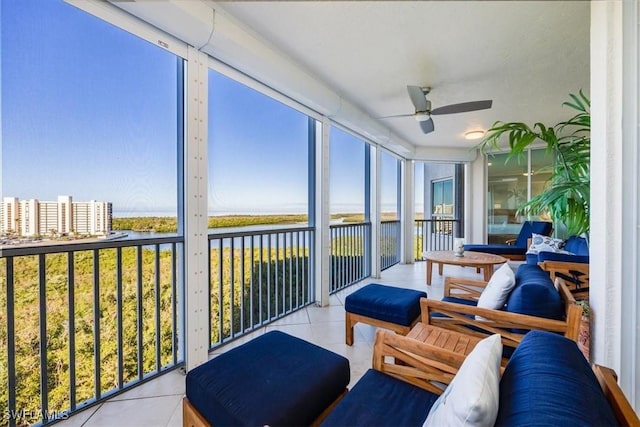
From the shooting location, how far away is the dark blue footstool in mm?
2082

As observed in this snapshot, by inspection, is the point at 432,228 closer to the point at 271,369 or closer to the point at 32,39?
the point at 271,369

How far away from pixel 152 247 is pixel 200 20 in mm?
1521

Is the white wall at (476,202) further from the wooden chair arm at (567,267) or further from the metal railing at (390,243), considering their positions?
the wooden chair arm at (567,267)

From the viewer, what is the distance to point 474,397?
2.15 ft

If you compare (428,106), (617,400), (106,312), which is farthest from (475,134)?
(106,312)

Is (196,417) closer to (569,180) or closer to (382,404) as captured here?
(382,404)

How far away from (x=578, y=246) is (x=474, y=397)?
3.85 m

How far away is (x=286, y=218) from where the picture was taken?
3037mm

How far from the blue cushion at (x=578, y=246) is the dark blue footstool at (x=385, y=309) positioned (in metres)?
2.26

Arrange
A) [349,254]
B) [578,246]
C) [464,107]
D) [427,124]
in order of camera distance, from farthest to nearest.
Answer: [349,254] < [578,246] < [427,124] < [464,107]

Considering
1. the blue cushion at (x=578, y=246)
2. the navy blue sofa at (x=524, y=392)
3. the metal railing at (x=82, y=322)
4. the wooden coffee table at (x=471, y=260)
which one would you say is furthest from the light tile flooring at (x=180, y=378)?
the blue cushion at (x=578, y=246)

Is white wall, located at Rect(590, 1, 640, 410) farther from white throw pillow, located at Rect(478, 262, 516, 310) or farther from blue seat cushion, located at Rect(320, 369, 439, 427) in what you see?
blue seat cushion, located at Rect(320, 369, 439, 427)

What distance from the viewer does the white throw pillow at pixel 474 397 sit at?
65 centimetres

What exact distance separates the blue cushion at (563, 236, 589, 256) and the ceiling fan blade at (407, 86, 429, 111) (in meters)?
2.32
